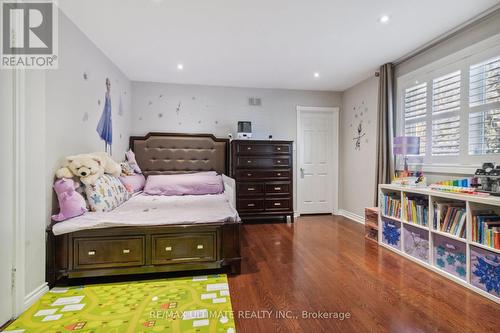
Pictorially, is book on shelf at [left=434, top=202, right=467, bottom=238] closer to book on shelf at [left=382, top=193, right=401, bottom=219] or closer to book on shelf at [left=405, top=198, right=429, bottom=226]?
book on shelf at [left=405, top=198, right=429, bottom=226]

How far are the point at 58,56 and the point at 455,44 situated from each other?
389 centimetres

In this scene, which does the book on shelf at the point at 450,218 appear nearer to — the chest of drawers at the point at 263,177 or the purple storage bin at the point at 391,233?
the purple storage bin at the point at 391,233

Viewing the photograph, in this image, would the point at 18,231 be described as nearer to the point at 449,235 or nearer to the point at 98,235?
the point at 98,235

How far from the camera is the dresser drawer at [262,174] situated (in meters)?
4.04

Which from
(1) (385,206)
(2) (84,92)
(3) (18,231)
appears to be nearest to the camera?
(3) (18,231)

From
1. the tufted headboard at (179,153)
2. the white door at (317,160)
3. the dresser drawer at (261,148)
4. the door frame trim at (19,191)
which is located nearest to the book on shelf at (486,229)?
the dresser drawer at (261,148)

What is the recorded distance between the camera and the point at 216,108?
14.1ft

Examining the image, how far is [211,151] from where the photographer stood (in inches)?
164

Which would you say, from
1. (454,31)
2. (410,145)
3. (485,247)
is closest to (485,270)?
(485,247)

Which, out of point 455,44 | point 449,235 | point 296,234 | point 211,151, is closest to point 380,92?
point 455,44

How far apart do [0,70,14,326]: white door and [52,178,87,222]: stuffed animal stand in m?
0.41

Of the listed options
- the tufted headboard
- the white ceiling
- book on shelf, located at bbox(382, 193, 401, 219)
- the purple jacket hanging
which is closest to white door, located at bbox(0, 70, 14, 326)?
the white ceiling

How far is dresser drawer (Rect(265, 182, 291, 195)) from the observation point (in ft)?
13.6

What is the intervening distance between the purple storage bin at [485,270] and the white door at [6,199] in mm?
3449
